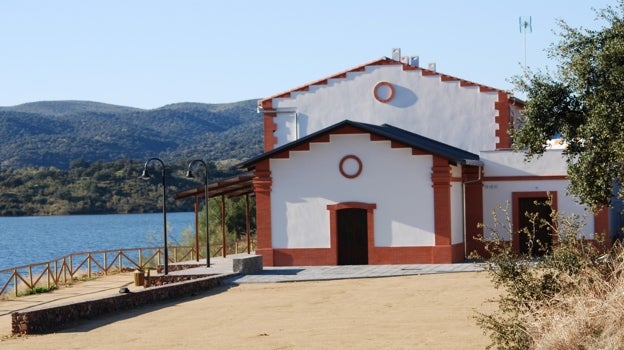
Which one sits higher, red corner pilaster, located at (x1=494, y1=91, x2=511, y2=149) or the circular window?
the circular window

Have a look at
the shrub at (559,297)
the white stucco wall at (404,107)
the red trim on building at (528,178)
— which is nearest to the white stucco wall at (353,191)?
the red trim on building at (528,178)

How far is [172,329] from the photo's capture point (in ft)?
63.9

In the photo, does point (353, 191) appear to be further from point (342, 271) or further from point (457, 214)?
point (457, 214)

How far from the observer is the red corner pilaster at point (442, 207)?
104 feet

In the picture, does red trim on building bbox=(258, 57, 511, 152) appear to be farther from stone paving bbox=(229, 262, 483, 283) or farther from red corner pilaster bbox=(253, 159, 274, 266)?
stone paving bbox=(229, 262, 483, 283)

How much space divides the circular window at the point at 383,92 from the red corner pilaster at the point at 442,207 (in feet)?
18.6

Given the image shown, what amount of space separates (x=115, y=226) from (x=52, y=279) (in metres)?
111

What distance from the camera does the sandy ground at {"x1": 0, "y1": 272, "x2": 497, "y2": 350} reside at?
17.1 m

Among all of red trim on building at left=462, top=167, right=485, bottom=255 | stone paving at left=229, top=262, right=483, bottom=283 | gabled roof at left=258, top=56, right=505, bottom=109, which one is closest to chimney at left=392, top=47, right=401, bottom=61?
gabled roof at left=258, top=56, right=505, bottom=109

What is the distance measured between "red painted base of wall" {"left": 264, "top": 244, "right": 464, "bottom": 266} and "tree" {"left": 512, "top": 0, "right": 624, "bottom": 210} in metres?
9.40

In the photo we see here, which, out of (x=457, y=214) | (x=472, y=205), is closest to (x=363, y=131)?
(x=457, y=214)

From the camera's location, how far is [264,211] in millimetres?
32844

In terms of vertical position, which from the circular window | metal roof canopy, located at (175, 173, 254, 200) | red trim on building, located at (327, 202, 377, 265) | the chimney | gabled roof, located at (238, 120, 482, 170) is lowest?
red trim on building, located at (327, 202, 377, 265)

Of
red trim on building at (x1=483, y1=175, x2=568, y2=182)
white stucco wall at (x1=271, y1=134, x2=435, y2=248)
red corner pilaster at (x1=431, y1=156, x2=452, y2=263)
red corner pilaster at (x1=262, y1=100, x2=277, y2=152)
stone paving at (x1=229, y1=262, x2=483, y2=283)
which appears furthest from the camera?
red corner pilaster at (x1=262, y1=100, x2=277, y2=152)
